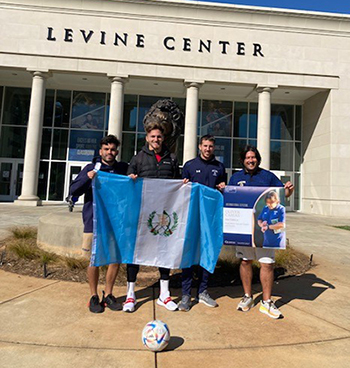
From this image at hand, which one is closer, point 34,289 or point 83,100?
point 34,289

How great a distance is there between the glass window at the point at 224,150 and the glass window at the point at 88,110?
8.78 meters

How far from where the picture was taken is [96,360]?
2.28m

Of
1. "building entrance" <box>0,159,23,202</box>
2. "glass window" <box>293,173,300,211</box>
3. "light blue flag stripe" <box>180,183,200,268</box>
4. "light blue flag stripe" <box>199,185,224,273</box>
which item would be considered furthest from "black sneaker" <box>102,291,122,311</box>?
"glass window" <box>293,173,300,211</box>

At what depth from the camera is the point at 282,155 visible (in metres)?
21.7

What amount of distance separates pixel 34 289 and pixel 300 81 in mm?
19123

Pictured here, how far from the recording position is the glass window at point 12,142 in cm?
2033

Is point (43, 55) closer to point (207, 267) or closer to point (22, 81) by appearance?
point (22, 81)

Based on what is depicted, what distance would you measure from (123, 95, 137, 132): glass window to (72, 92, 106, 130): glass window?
163cm

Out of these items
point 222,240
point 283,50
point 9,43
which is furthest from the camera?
point 283,50

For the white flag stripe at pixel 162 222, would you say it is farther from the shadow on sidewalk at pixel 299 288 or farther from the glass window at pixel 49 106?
the glass window at pixel 49 106

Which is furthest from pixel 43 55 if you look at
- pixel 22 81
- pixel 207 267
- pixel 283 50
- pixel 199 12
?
pixel 207 267

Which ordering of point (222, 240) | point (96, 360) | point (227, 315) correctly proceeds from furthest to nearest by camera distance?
point (222, 240), point (227, 315), point (96, 360)

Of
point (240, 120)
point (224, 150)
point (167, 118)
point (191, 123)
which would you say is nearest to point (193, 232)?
point (167, 118)

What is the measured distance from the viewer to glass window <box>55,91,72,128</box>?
2064cm
